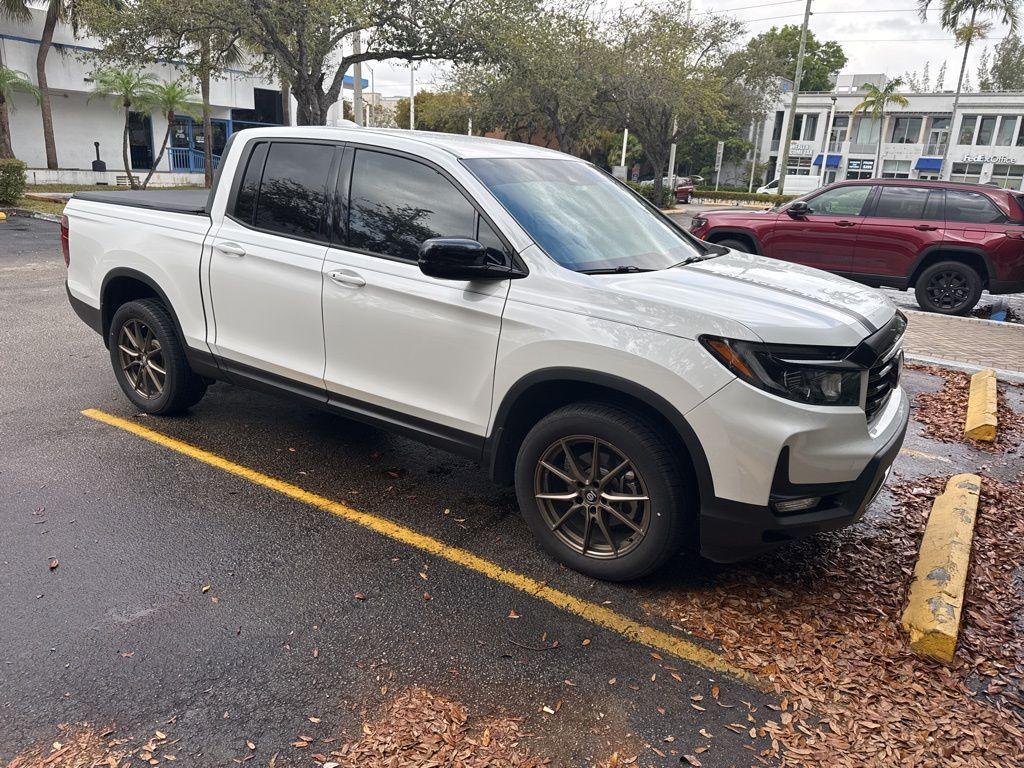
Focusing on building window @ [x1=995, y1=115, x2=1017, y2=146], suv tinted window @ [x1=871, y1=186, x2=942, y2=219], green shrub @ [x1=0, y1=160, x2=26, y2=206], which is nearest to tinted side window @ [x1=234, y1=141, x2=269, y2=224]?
suv tinted window @ [x1=871, y1=186, x2=942, y2=219]

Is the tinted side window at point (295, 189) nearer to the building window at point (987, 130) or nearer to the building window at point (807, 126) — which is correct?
the building window at point (987, 130)

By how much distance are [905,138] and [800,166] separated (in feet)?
26.9

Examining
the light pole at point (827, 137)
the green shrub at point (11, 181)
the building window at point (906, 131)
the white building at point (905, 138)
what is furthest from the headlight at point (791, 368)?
the building window at point (906, 131)

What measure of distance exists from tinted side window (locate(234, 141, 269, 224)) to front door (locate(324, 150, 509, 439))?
710 millimetres

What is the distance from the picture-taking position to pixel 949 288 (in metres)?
10.8

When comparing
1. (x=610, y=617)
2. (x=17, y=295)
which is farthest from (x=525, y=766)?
(x=17, y=295)

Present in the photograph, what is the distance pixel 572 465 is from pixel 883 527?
79.1 inches

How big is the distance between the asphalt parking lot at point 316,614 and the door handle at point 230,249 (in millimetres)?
1285

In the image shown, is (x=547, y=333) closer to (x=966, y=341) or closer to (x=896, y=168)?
(x=966, y=341)

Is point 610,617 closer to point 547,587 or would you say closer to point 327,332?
point 547,587

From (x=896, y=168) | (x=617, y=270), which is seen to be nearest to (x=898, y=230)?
(x=617, y=270)

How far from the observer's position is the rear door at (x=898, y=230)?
10.7 m

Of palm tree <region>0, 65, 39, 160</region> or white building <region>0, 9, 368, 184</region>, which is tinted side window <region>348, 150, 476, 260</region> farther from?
palm tree <region>0, 65, 39, 160</region>

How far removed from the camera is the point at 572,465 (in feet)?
11.7
